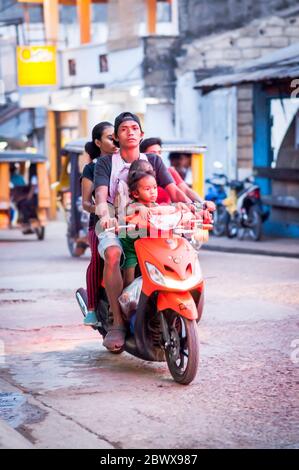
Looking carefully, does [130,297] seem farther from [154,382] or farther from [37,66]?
[37,66]

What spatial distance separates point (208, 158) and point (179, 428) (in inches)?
880

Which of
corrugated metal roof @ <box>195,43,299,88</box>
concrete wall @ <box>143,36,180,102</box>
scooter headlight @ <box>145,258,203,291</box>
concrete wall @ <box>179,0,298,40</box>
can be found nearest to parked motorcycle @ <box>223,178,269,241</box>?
corrugated metal roof @ <box>195,43,299,88</box>

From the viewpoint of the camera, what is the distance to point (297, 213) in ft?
72.7

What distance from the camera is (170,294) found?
26.1 feet

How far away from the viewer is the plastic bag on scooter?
27.5ft

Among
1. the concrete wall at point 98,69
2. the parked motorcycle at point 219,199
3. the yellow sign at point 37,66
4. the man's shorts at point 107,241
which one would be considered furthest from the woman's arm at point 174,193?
the yellow sign at point 37,66

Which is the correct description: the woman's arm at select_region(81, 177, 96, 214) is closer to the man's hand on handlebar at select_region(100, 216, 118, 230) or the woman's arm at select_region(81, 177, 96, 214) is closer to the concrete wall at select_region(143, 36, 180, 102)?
the man's hand on handlebar at select_region(100, 216, 118, 230)

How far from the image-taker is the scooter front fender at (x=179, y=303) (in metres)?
7.79

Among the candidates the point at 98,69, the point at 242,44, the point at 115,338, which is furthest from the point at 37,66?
the point at 115,338

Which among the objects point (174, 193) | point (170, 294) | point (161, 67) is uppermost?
point (161, 67)

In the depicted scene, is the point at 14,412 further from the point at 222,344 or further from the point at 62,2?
the point at 62,2

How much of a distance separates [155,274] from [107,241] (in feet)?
2.11

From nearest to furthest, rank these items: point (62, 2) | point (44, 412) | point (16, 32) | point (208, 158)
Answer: point (44, 412) < point (208, 158) < point (62, 2) < point (16, 32)
